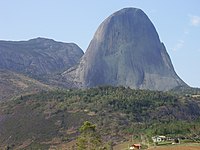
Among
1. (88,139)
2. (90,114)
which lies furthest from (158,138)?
(90,114)

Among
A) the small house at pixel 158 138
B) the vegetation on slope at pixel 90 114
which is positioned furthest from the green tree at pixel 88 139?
the vegetation on slope at pixel 90 114

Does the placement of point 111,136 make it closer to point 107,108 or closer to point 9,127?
point 107,108

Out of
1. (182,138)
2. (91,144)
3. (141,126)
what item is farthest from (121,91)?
(91,144)

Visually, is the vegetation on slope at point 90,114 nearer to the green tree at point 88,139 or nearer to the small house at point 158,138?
the small house at point 158,138

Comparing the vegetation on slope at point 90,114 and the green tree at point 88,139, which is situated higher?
the green tree at point 88,139

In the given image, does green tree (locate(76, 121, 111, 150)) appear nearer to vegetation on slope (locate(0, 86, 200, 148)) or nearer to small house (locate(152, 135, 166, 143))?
small house (locate(152, 135, 166, 143))

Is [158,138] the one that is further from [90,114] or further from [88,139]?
[90,114]

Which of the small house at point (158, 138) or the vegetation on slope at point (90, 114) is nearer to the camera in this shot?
the small house at point (158, 138)

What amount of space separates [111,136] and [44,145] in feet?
53.2

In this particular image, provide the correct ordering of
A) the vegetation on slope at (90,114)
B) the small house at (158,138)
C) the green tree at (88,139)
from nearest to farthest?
the green tree at (88,139)
the small house at (158,138)
the vegetation on slope at (90,114)

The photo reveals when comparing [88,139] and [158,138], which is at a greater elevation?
[88,139]

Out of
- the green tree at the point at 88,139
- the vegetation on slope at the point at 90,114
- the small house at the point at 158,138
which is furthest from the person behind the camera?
the vegetation on slope at the point at 90,114

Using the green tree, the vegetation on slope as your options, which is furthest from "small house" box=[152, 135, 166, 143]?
the green tree

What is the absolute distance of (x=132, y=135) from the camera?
104 metres
